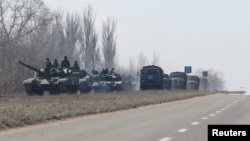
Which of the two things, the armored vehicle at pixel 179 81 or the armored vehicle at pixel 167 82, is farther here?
the armored vehicle at pixel 179 81

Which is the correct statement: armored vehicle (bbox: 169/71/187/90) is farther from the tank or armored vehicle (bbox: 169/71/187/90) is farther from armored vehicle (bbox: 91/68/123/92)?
the tank

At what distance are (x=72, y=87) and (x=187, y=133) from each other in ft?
128

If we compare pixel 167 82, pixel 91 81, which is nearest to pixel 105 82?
pixel 91 81

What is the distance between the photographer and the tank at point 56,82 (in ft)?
167

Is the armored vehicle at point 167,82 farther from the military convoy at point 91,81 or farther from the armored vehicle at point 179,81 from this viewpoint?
the armored vehicle at point 179,81

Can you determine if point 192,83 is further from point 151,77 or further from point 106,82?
point 106,82

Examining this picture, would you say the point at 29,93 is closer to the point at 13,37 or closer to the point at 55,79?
the point at 55,79

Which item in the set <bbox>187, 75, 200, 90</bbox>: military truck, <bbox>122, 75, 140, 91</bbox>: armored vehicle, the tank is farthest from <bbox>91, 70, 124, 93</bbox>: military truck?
<bbox>187, 75, 200, 90</bbox>: military truck

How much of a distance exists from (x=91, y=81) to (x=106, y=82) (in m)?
7.03

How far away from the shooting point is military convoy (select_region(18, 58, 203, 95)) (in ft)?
168

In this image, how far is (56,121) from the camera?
22250 millimetres

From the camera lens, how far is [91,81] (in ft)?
199

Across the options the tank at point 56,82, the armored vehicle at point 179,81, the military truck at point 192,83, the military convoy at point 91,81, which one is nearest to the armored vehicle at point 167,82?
the military convoy at point 91,81

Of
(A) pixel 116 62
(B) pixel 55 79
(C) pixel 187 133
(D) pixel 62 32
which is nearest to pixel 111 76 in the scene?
(B) pixel 55 79
